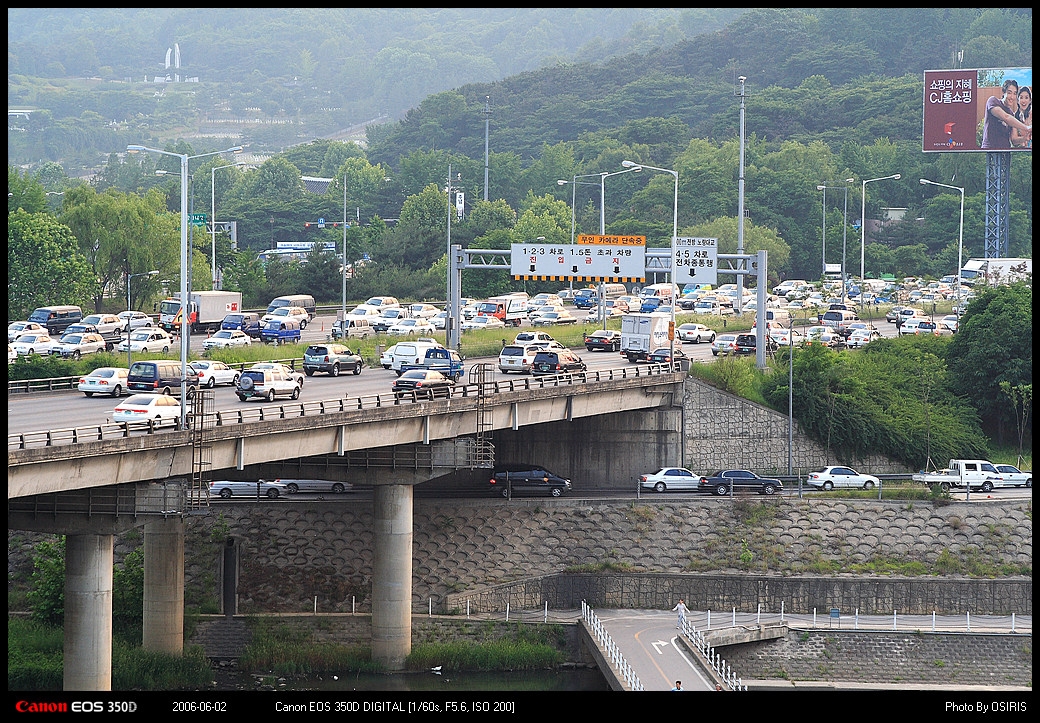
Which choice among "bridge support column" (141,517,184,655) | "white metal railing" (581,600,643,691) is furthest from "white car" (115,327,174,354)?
"white metal railing" (581,600,643,691)

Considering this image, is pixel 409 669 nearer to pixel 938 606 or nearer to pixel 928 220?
pixel 938 606

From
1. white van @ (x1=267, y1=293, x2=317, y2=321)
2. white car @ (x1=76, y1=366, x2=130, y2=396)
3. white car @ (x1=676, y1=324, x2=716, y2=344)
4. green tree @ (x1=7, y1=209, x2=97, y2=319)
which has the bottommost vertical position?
white car @ (x1=76, y1=366, x2=130, y2=396)

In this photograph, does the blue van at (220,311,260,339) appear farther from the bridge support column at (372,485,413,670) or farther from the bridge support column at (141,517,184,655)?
the bridge support column at (141,517,184,655)

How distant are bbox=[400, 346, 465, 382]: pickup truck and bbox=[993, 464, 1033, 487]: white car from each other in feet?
77.9

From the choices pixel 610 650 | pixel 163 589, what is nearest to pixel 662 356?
pixel 610 650

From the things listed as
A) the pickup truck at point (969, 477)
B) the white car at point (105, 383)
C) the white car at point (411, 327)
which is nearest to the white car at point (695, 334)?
the white car at point (411, 327)

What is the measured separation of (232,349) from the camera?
8194 centimetres

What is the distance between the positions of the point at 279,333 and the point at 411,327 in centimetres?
759

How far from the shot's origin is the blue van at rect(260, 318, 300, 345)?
91.5 m

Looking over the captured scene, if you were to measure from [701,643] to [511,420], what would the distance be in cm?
1280

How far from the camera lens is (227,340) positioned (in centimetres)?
8525

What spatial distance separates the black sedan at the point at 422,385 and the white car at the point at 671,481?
11.1 meters

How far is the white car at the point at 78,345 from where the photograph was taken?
7862 cm

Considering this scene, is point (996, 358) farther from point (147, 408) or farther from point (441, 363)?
point (147, 408)
